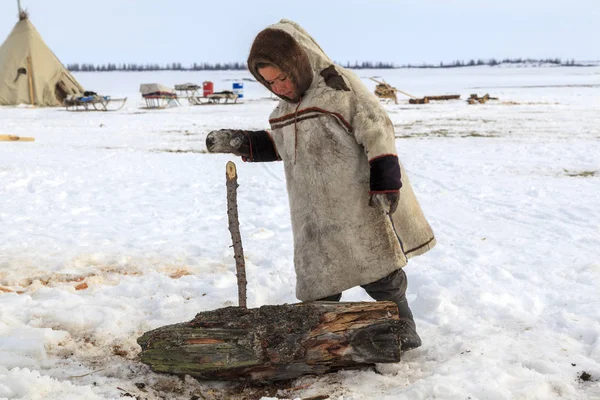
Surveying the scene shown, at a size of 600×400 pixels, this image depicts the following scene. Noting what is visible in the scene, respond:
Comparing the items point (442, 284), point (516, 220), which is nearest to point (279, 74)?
point (442, 284)

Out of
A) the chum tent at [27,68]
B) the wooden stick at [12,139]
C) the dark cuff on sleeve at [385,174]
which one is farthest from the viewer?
the chum tent at [27,68]

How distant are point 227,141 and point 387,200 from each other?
92cm

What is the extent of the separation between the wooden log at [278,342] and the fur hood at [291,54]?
3.44 ft

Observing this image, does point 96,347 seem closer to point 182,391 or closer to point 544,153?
point 182,391

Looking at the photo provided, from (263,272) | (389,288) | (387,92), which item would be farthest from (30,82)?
(389,288)

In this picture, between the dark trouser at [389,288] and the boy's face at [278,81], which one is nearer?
the boy's face at [278,81]

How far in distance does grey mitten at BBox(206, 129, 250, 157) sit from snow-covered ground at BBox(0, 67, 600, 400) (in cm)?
109

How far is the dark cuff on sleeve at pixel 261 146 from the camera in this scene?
2.93 m

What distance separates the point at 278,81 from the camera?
2.59 meters

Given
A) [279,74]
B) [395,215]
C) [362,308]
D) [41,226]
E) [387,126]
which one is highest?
[279,74]

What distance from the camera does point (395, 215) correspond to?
8.57 ft

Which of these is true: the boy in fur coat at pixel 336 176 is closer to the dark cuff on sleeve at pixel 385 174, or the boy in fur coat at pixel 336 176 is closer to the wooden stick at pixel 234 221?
the dark cuff on sleeve at pixel 385 174

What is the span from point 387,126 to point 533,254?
2470mm

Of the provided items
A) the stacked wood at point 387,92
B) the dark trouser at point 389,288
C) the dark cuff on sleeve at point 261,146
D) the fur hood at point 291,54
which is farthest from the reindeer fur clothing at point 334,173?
the stacked wood at point 387,92
